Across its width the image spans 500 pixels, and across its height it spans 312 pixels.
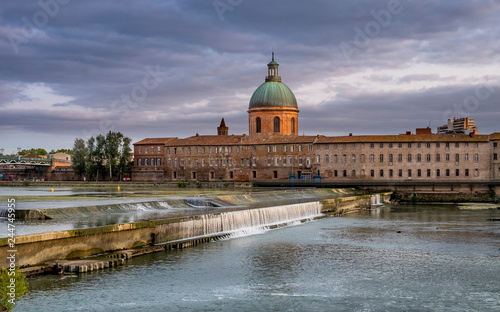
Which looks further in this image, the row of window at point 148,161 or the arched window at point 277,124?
the row of window at point 148,161

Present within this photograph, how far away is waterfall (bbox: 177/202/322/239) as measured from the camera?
30.1 m

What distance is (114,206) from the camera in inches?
1406

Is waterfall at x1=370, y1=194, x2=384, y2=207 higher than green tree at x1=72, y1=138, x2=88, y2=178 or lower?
lower

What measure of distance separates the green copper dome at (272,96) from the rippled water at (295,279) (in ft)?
241

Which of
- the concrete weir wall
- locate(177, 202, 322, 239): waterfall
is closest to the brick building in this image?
locate(177, 202, 322, 239): waterfall

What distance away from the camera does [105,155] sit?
107125 millimetres

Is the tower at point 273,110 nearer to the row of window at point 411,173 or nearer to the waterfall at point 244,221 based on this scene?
the row of window at point 411,173

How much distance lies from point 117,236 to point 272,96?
8295cm

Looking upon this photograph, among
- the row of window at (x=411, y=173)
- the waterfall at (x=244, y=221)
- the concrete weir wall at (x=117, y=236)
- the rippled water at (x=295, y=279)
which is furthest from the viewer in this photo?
the row of window at (x=411, y=173)

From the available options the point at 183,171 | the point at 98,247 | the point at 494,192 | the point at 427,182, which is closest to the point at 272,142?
the point at 183,171

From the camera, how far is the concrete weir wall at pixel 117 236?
19969 mm

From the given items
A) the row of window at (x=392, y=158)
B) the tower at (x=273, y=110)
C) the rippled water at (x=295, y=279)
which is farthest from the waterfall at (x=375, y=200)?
the tower at (x=273, y=110)

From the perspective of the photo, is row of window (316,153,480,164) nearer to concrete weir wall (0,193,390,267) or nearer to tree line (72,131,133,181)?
tree line (72,131,133,181)

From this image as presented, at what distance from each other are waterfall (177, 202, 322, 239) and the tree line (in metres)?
66.2
